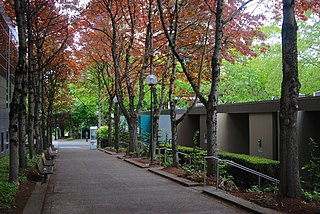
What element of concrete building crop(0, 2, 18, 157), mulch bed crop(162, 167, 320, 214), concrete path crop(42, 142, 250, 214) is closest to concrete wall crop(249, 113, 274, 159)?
concrete path crop(42, 142, 250, 214)

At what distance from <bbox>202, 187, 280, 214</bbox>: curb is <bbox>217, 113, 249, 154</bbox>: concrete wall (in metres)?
12.6

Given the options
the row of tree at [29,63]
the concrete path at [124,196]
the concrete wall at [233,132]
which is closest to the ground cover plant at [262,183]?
the concrete path at [124,196]

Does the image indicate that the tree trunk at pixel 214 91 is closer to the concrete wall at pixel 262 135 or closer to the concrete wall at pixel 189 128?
the concrete wall at pixel 262 135

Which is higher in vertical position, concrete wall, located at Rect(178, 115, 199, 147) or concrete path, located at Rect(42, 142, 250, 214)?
concrete wall, located at Rect(178, 115, 199, 147)

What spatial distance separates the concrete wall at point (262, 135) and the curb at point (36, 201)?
10182mm

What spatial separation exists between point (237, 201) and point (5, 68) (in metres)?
19.7

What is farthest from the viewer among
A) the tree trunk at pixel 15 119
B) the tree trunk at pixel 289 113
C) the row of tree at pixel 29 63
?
the row of tree at pixel 29 63

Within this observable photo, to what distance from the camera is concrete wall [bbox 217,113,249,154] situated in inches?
904

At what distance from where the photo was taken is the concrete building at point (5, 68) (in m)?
23.0

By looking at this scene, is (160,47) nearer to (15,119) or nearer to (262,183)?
(262,183)

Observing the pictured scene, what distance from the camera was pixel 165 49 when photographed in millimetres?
23875

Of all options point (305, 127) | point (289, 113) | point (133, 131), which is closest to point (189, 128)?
point (133, 131)

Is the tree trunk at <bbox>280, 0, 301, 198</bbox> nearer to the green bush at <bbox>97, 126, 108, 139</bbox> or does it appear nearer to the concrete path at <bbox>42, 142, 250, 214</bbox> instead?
the concrete path at <bbox>42, 142, 250, 214</bbox>

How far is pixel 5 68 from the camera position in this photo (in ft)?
80.3
